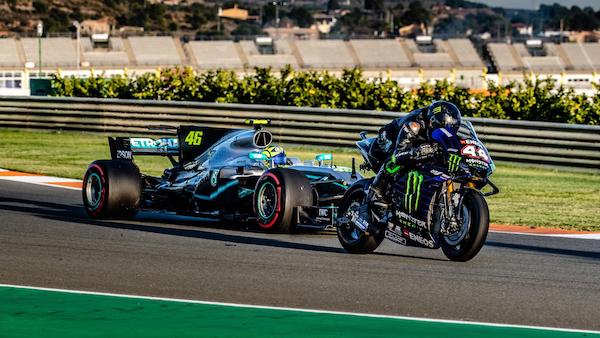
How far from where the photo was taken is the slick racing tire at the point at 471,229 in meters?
10.1

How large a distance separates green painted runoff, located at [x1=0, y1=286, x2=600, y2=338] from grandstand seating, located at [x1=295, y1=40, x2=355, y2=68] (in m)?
134

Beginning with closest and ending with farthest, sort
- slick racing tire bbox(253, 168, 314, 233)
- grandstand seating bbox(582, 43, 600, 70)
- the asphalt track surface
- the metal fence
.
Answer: the asphalt track surface
slick racing tire bbox(253, 168, 314, 233)
the metal fence
grandstand seating bbox(582, 43, 600, 70)

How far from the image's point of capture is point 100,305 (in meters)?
8.54

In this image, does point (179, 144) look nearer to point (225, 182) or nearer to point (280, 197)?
point (225, 182)

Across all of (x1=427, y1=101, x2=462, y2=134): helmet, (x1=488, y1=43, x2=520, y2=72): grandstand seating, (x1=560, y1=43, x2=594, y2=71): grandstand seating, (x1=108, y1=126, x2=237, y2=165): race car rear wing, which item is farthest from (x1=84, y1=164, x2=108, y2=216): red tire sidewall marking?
(x1=560, y1=43, x2=594, y2=71): grandstand seating

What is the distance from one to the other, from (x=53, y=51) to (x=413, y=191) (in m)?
123

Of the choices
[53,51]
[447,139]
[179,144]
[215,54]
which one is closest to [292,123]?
[179,144]

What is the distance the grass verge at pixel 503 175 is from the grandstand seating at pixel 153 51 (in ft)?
354

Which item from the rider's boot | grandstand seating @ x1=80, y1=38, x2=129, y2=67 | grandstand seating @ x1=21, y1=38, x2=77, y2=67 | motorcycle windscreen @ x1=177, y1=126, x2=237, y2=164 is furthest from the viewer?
grandstand seating @ x1=80, y1=38, x2=129, y2=67

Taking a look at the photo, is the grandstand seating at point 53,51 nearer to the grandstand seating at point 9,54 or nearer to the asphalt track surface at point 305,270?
the grandstand seating at point 9,54

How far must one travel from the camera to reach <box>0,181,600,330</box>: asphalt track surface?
8805mm

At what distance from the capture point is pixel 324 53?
147 m

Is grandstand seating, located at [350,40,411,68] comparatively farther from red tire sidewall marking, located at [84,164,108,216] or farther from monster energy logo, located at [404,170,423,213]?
monster energy logo, located at [404,170,423,213]

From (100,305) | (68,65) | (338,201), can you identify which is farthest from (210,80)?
(68,65)
